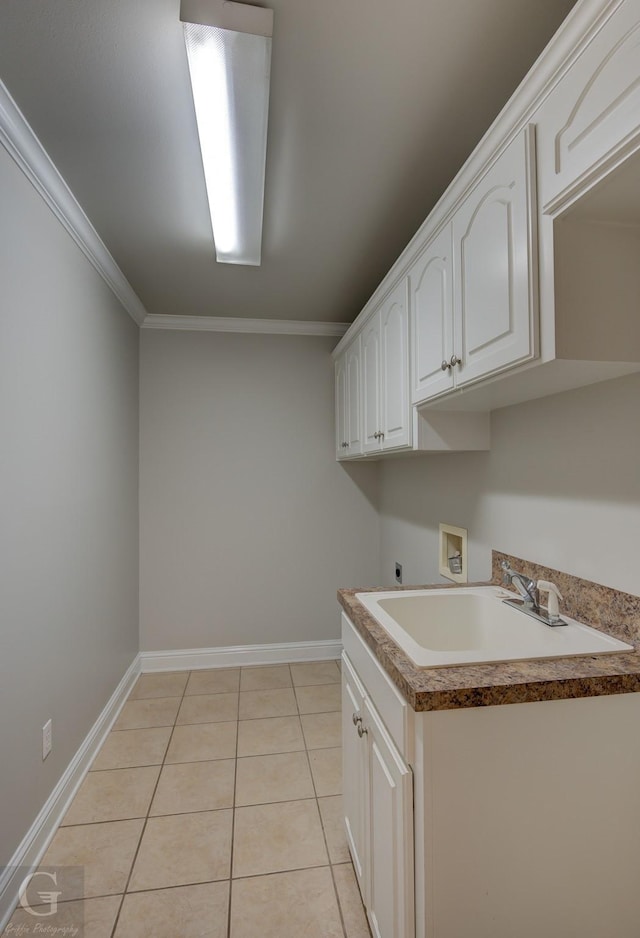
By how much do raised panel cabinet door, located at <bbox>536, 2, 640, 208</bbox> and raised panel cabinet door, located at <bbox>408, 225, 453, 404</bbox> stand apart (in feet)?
1.58

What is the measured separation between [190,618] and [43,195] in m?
2.67

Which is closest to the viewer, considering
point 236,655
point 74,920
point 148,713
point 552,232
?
point 552,232

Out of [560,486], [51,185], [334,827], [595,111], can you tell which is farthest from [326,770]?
[51,185]

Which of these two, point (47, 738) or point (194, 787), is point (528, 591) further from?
point (47, 738)

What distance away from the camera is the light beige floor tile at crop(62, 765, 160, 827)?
6.16 ft

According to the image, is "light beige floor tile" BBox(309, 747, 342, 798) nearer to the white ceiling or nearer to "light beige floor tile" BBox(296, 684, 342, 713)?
"light beige floor tile" BBox(296, 684, 342, 713)

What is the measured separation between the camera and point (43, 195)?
1.75m

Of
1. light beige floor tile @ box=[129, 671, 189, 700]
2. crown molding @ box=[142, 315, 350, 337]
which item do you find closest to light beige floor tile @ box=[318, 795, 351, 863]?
light beige floor tile @ box=[129, 671, 189, 700]

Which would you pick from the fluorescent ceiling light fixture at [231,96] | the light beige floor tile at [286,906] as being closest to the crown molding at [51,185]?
the fluorescent ceiling light fixture at [231,96]

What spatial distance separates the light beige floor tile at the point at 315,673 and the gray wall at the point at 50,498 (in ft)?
3.87

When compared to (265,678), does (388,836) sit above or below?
above

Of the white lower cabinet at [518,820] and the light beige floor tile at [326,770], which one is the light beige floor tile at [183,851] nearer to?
the light beige floor tile at [326,770]

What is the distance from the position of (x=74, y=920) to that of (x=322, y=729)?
4.33 feet

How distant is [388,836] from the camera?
1096mm
